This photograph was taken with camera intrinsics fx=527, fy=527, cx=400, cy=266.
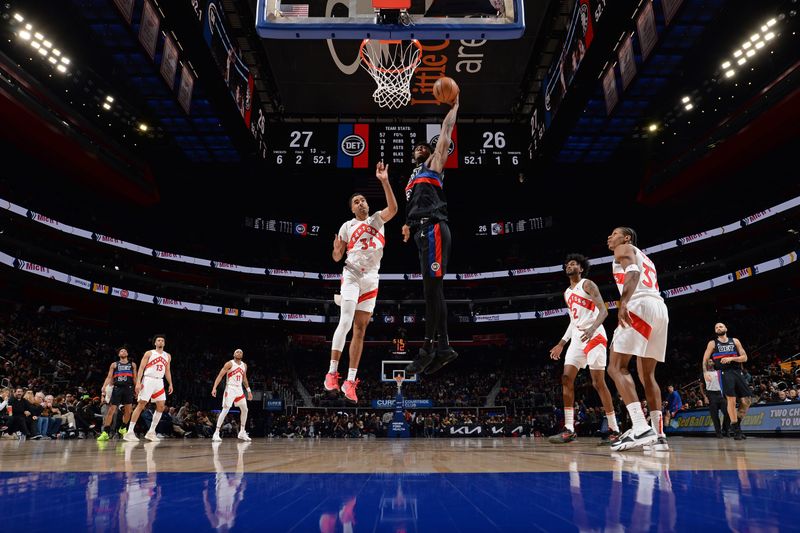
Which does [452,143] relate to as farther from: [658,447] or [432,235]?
[658,447]

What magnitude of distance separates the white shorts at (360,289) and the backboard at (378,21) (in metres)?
3.21

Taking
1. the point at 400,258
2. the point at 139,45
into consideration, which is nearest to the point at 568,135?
the point at 139,45

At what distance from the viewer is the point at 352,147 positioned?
1570cm

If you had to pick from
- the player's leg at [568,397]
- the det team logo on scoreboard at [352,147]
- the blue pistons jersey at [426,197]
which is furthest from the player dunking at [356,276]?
the det team logo on scoreboard at [352,147]

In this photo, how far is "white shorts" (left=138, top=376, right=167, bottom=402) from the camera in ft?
32.4

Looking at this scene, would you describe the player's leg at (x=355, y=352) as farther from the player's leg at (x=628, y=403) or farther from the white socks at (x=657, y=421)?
the white socks at (x=657, y=421)

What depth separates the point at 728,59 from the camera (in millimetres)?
18203

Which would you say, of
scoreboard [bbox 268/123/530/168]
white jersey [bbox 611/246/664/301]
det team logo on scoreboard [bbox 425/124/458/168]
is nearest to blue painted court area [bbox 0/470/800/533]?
white jersey [bbox 611/246/664/301]

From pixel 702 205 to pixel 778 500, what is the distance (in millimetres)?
29970

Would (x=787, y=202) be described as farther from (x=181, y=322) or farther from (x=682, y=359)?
(x=181, y=322)

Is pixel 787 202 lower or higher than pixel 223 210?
lower

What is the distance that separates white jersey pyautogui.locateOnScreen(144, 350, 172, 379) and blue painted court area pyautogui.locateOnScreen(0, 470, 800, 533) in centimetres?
761

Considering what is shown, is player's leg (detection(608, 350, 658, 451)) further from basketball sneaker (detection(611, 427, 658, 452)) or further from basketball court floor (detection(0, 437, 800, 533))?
basketball court floor (detection(0, 437, 800, 533))

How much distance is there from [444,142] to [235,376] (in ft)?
27.7
